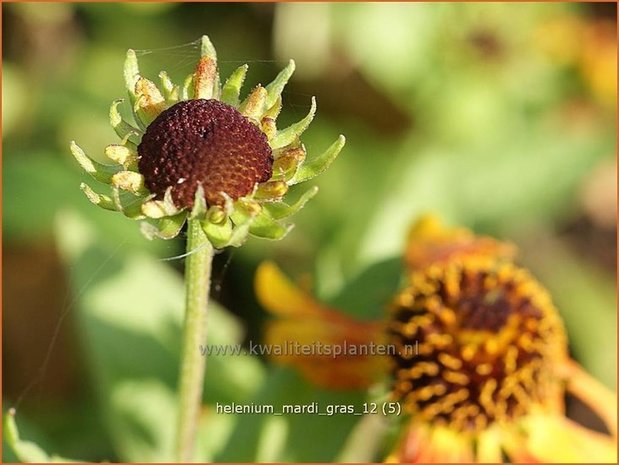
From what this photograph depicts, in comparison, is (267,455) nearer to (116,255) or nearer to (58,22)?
(116,255)

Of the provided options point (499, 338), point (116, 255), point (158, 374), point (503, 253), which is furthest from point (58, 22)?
point (499, 338)

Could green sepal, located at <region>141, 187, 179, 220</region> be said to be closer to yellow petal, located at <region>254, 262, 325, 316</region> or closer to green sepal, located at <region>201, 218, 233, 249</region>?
green sepal, located at <region>201, 218, 233, 249</region>

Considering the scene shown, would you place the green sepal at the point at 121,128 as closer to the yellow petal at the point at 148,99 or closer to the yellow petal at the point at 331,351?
the yellow petal at the point at 148,99

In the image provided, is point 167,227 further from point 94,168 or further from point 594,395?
point 594,395

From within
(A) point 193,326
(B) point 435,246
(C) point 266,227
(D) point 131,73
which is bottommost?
(B) point 435,246

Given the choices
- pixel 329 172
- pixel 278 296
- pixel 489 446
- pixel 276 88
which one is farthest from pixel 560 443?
pixel 329 172

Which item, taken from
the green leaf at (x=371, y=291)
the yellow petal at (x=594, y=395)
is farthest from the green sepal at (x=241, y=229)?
the yellow petal at (x=594, y=395)
